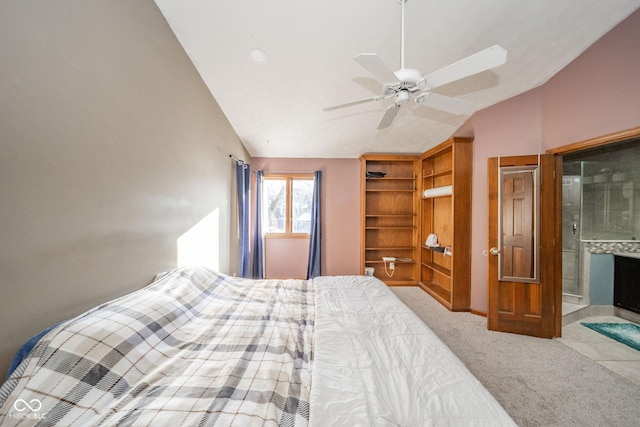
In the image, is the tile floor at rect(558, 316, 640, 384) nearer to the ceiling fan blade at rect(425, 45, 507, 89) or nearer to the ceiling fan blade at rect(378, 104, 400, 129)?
the ceiling fan blade at rect(425, 45, 507, 89)

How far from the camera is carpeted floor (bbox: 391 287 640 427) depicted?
1.51 meters

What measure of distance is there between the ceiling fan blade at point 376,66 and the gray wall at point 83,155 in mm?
1417

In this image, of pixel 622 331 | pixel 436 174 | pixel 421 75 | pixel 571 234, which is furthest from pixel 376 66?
pixel 571 234

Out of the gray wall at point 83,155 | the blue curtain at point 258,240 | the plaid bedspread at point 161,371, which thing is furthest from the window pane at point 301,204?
the plaid bedspread at point 161,371

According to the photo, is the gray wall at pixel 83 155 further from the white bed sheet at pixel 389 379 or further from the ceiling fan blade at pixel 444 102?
the ceiling fan blade at pixel 444 102

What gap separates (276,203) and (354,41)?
9.71 feet

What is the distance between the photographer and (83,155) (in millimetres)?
1194

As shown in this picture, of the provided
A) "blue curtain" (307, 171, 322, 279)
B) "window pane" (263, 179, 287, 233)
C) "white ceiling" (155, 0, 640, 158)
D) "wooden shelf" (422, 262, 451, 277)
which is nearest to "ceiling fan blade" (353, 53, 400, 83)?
"white ceiling" (155, 0, 640, 158)

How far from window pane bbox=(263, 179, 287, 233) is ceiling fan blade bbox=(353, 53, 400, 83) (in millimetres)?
3193

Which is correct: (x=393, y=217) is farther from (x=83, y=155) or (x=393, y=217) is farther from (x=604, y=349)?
(x=83, y=155)

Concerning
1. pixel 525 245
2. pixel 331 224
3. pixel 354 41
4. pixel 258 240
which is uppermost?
pixel 354 41

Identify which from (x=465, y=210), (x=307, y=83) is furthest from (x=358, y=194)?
(x=307, y=83)

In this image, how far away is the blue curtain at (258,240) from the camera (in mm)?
3953

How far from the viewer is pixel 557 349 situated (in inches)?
88.4
